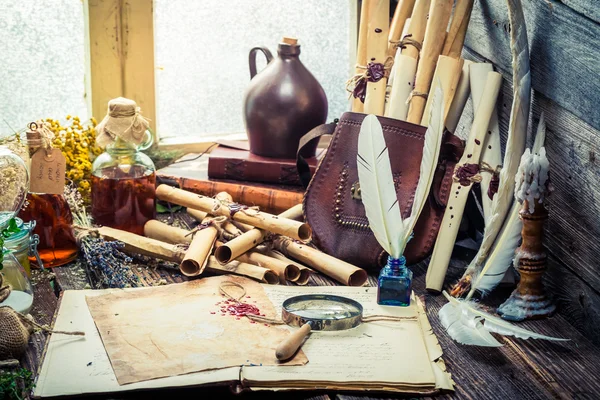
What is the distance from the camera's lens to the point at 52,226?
1.86m

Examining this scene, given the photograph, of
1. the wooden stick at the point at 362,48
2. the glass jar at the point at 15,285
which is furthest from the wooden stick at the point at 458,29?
the glass jar at the point at 15,285

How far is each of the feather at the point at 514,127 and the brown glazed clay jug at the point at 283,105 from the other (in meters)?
0.74

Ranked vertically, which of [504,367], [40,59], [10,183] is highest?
[40,59]

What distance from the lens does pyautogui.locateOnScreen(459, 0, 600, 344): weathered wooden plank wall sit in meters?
1.53

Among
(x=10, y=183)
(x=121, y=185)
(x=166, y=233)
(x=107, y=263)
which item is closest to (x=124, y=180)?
(x=121, y=185)

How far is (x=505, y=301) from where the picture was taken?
1.68 metres

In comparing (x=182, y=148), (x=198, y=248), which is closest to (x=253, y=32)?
(x=182, y=148)

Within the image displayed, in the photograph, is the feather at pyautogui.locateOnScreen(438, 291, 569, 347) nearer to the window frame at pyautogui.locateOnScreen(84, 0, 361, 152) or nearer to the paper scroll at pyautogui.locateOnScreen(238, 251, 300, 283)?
the paper scroll at pyautogui.locateOnScreen(238, 251, 300, 283)

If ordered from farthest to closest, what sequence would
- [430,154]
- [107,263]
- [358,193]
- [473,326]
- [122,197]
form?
[122,197] < [358,193] < [107,263] < [430,154] < [473,326]

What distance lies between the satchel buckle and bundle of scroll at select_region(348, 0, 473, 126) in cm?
21

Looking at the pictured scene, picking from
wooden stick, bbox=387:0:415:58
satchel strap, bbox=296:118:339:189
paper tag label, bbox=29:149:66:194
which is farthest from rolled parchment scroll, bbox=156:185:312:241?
wooden stick, bbox=387:0:415:58

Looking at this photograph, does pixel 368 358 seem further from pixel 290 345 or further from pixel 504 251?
pixel 504 251

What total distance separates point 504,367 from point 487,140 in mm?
567

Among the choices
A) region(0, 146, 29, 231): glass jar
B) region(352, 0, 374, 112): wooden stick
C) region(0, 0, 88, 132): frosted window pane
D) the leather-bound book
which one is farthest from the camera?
region(0, 0, 88, 132): frosted window pane
